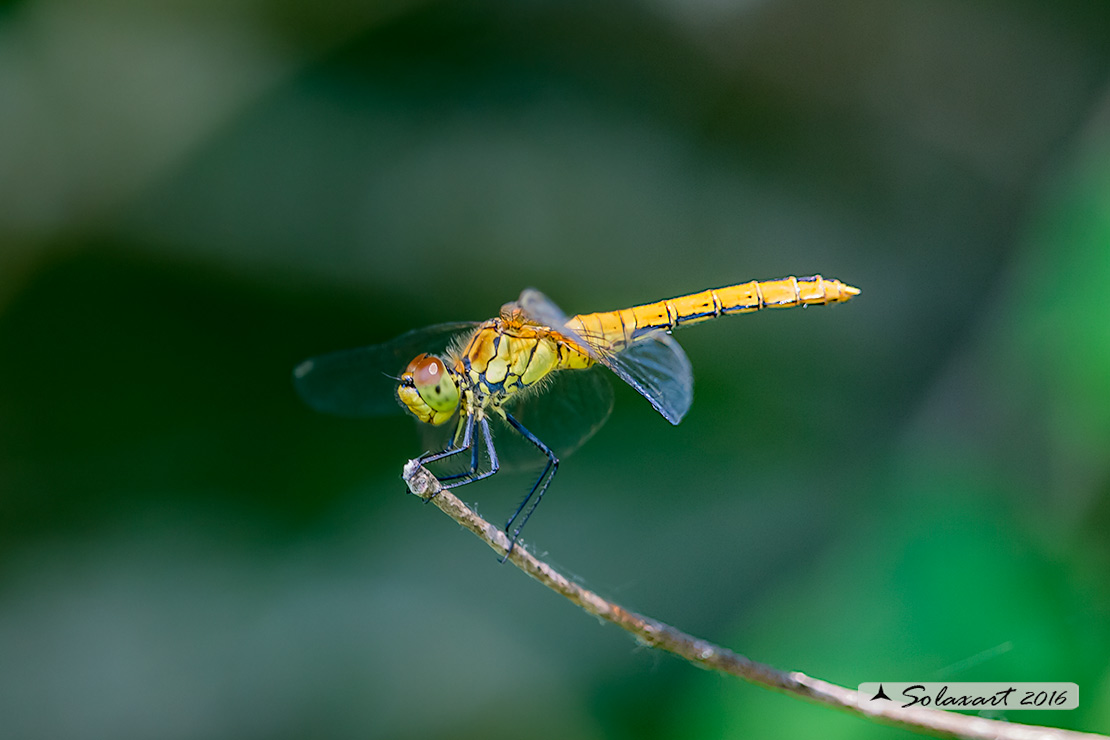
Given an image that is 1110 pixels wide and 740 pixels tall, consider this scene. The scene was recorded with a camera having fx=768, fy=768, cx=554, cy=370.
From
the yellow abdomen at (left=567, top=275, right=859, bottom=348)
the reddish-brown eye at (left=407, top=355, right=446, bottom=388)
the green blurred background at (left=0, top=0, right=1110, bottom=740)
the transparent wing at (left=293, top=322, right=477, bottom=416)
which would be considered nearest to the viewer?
the reddish-brown eye at (left=407, top=355, right=446, bottom=388)

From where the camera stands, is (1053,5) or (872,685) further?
(1053,5)

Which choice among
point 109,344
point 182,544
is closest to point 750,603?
point 182,544

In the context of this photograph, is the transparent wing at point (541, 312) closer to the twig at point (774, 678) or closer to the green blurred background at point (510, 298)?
the twig at point (774, 678)

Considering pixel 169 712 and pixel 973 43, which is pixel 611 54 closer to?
pixel 973 43

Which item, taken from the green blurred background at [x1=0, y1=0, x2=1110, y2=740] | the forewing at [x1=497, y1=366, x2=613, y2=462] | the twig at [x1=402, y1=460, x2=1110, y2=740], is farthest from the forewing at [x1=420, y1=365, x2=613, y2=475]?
the twig at [x1=402, y1=460, x2=1110, y2=740]

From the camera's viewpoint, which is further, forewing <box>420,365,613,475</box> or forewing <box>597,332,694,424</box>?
forewing <box>420,365,613,475</box>

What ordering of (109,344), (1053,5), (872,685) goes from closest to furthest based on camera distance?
(872,685), (109,344), (1053,5)

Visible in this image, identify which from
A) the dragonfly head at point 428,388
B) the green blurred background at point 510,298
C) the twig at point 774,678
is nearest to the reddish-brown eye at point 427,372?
the dragonfly head at point 428,388

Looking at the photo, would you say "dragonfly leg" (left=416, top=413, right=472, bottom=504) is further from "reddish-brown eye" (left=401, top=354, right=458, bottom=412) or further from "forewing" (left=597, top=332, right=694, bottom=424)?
"forewing" (left=597, top=332, right=694, bottom=424)
